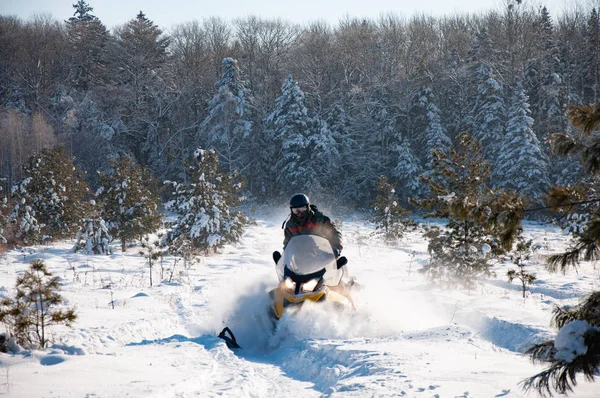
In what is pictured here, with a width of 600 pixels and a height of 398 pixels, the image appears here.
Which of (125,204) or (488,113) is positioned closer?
(125,204)

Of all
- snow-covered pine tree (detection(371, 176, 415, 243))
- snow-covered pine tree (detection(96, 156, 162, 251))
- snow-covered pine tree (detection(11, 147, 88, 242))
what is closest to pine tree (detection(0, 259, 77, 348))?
snow-covered pine tree (detection(96, 156, 162, 251))

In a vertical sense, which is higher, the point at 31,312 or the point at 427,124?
the point at 427,124

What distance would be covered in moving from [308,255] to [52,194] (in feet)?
53.0

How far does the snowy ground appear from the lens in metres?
4.71

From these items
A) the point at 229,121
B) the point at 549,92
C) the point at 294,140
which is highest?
the point at 549,92

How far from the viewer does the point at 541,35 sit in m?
42.1

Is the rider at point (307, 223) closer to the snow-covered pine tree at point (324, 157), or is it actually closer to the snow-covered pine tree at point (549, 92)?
the snow-covered pine tree at point (324, 157)

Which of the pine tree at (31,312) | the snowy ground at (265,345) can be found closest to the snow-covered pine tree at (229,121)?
the snowy ground at (265,345)

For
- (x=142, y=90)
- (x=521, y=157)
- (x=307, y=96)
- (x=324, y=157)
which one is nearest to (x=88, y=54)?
(x=142, y=90)

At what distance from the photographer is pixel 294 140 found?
37.2 meters

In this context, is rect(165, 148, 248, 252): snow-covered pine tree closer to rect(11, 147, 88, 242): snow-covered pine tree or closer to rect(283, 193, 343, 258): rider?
rect(11, 147, 88, 242): snow-covered pine tree

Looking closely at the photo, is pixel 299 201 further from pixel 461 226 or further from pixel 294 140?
pixel 294 140

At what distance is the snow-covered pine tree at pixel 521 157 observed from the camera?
32.3m

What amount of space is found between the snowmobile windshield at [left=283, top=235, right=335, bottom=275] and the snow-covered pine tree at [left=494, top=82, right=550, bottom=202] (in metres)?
28.0
